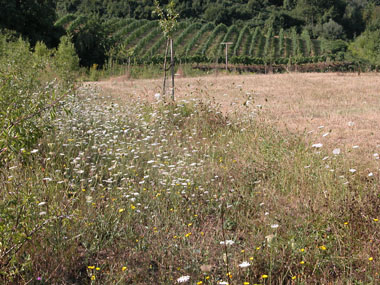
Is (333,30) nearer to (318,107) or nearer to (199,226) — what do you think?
(318,107)

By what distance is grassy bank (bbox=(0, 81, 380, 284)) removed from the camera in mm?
2377

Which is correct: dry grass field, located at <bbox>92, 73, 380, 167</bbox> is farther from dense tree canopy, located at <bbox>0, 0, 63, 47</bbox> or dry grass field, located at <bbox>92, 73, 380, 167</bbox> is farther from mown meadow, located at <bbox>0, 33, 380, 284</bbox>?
dense tree canopy, located at <bbox>0, 0, 63, 47</bbox>

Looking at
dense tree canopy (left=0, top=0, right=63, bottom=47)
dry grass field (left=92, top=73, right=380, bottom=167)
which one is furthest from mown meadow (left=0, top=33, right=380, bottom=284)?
dense tree canopy (left=0, top=0, right=63, bottom=47)

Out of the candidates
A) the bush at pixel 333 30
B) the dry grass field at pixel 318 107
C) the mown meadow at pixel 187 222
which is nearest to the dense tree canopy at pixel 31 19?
the dry grass field at pixel 318 107

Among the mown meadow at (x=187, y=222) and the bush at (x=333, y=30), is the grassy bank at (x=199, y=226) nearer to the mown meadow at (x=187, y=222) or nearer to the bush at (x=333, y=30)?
the mown meadow at (x=187, y=222)

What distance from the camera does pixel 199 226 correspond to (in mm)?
3156

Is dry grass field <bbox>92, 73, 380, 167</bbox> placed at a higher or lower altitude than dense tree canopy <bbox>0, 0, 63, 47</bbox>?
lower

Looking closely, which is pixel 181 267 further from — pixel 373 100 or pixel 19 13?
pixel 19 13

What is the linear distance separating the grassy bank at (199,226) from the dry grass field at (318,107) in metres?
0.91

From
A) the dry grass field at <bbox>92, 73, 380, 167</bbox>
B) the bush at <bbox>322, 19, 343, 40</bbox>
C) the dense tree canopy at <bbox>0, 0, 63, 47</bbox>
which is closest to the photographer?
the dry grass field at <bbox>92, 73, 380, 167</bbox>

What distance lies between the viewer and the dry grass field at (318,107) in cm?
579

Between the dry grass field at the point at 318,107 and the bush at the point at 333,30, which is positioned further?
the bush at the point at 333,30

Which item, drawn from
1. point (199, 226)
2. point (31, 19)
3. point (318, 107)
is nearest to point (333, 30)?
point (31, 19)

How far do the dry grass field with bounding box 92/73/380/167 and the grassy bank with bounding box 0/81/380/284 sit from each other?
35.8 inches
